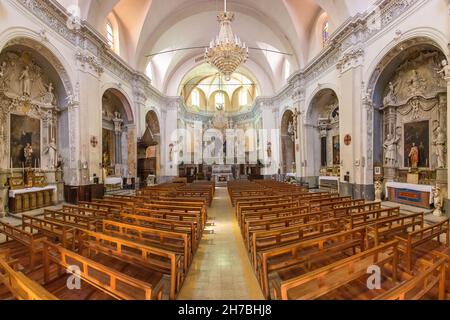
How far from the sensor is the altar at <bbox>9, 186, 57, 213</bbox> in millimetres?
7133

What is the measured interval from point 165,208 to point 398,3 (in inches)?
397

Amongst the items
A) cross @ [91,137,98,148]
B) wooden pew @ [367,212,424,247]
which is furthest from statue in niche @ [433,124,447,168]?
cross @ [91,137,98,148]

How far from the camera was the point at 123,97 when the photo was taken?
13.1 m

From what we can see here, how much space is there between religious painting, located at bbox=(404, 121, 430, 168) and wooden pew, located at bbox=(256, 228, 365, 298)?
276 inches

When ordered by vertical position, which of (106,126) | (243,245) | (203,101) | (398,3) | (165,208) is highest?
(203,101)

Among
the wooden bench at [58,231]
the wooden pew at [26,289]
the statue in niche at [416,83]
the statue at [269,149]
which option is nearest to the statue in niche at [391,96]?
the statue in niche at [416,83]

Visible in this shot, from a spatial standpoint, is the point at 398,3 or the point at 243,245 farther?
the point at 398,3

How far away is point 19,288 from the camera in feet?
5.81

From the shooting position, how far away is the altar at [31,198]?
7133mm

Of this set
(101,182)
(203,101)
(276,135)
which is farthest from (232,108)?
(101,182)

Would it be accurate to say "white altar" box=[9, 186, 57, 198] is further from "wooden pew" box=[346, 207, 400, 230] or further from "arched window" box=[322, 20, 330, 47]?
"arched window" box=[322, 20, 330, 47]
